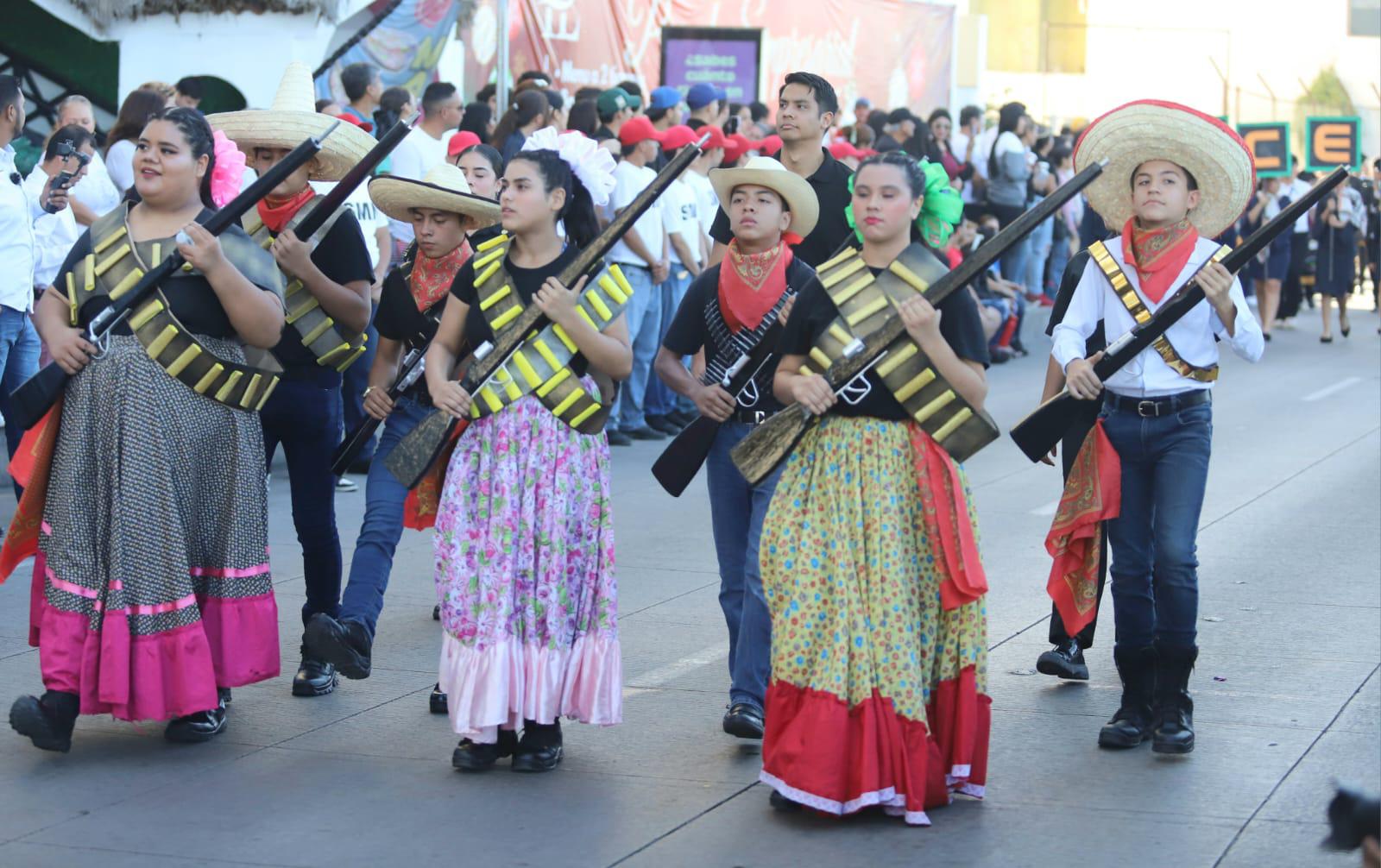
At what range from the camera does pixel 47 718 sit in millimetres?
5559

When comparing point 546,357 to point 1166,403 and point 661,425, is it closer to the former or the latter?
point 1166,403

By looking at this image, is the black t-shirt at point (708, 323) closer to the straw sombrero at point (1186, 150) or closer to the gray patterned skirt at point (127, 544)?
the straw sombrero at point (1186, 150)

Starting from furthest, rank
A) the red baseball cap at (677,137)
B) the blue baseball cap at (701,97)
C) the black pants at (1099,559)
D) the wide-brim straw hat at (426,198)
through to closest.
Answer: the blue baseball cap at (701,97)
the red baseball cap at (677,137)
the wide-brim straw hat at (426,198)
the black pants at (1099,559)

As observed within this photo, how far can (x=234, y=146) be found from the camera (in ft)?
20.0

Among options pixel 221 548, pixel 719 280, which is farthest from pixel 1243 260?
pixel 221 548

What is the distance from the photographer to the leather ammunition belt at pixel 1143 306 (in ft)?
19.3

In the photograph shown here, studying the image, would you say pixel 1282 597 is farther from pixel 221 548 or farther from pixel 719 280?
pixel 221 548

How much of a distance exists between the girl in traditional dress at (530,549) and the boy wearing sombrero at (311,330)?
90 cm

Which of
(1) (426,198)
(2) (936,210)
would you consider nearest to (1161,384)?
(2) (936,210)

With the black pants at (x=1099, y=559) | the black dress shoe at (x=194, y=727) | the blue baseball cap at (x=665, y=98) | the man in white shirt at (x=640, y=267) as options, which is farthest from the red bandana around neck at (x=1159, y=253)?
the blue baseball cap at (x=665, y=98)

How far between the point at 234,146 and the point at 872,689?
270cm

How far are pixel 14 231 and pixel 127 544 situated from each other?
4.05 metres

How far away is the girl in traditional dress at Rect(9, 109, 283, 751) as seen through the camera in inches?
221

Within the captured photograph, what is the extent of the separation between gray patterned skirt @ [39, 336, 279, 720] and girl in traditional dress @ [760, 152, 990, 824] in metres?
1.77
